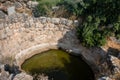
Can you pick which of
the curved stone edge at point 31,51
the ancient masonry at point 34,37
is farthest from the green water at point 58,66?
the ancient masonry at point 34,37

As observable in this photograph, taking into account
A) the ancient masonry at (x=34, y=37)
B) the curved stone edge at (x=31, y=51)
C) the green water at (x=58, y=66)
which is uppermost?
the ancient masonry at (x=34, y=37)

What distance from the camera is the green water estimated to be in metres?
16.7

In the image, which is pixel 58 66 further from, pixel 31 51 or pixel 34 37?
pixel 34 37

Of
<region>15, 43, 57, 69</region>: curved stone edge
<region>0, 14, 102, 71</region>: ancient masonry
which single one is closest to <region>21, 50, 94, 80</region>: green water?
<region>15, 43, 57, 69</region>: curved stone edge

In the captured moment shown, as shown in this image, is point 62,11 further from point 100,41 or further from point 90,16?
point 100,41

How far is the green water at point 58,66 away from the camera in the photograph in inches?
656

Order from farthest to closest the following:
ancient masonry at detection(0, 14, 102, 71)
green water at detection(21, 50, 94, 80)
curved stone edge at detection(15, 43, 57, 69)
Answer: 1. curved stone edge at detection(15, 43, 57, 69)
2. ancient masonry at detection(0, 14, 102, 71)
3. green water at detection(21, 50, 94, 80)

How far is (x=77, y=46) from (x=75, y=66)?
1520 mm

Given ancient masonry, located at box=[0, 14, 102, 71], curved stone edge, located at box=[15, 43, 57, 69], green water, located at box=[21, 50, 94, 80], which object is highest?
ancient masonry, located at box=[0, 14, 102, 71]

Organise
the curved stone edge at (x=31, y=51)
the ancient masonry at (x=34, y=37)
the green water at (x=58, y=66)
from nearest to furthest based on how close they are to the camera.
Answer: the green water at (x=58, y=66) → the ancient masonry at (x=34, y=37) → the curved stone edge at (x=31, y=51)

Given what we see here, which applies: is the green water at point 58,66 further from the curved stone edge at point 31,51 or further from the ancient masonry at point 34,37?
the ancient masonry at point 34,37

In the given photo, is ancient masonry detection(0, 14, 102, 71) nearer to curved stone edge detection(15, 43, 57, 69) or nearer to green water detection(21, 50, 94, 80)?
curved stone edge detection(15, 43, 57, 69)

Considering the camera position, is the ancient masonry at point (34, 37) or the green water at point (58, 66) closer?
the green water at point (58, 66)

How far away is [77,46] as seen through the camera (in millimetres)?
18344
